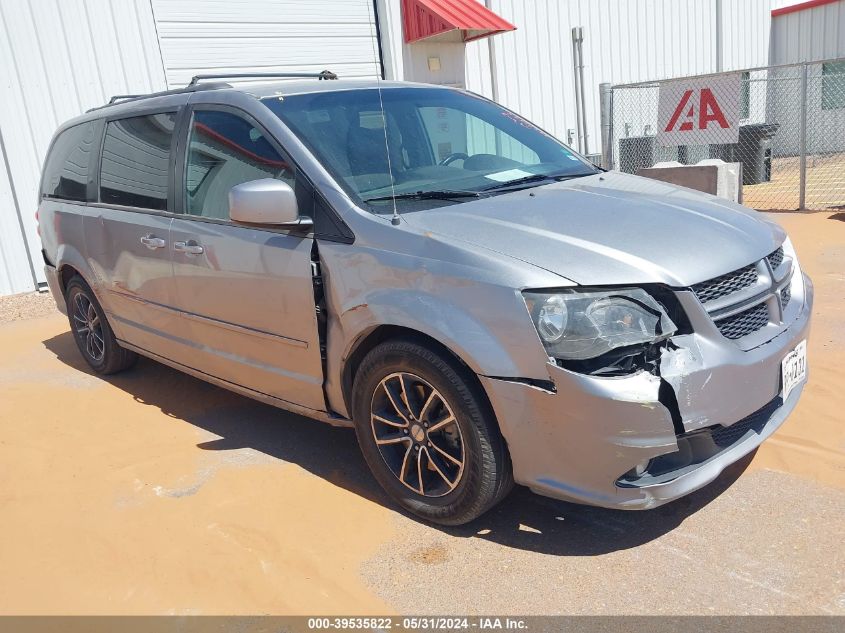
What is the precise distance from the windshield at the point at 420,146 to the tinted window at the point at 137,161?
3.06 ft

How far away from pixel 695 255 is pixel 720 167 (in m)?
7.05

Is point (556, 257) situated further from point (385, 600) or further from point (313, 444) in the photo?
point (313, 444)

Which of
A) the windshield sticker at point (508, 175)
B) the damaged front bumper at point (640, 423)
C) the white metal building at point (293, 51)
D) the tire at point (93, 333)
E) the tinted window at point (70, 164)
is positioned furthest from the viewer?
the white metal building at point (293, 51)

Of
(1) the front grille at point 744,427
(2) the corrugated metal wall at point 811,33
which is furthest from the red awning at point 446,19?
(2) the corrugated metal wall at point 811,33

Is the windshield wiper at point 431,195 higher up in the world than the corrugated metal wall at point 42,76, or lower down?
lower down

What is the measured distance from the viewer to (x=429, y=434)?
3100 mm

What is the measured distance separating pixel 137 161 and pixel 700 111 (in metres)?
7.89

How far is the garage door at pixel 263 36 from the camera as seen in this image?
31.8 ft

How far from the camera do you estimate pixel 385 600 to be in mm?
2789

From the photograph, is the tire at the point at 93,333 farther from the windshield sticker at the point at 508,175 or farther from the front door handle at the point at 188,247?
the windshield sticker at the point at 508,175

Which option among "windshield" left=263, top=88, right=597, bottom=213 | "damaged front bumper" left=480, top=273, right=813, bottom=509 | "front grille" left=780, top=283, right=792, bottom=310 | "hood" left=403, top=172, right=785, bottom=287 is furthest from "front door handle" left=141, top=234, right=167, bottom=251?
"front grille" left=780, top=283, right=792, bottom=310

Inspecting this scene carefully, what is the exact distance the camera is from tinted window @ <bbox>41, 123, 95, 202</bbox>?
206 inches

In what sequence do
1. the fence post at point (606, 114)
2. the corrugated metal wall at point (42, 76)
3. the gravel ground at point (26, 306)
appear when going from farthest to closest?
the fence post at point (606, 114) < the corrugated metal wall at point (42, 76) < the gravel ground at point (26, 306)
